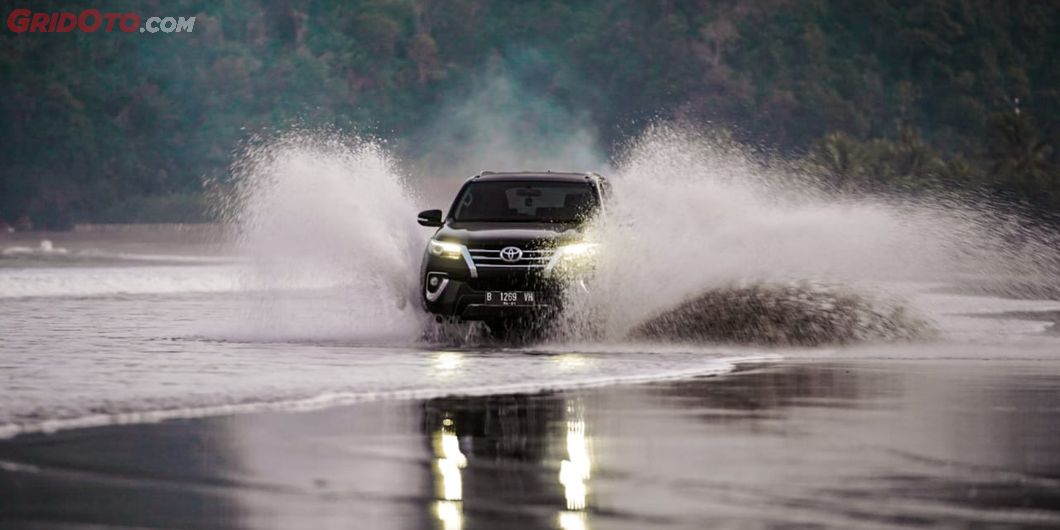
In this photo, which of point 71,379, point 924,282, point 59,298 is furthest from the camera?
point 924,282

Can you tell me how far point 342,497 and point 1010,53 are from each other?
139204mm

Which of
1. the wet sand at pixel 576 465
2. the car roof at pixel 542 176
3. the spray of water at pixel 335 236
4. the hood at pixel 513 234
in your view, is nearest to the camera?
the wet sand at pixel 576 465

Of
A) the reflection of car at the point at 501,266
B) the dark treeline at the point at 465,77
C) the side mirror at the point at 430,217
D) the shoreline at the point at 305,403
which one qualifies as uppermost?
the dark treeline at the point at 465,77

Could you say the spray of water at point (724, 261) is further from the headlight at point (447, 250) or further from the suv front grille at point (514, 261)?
the headlight at point (447, 250)

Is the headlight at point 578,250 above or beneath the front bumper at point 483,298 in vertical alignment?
above

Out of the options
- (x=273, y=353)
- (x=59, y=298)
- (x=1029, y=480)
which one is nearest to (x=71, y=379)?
(x=273, y=353)

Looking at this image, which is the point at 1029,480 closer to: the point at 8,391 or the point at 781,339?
the point at 8,391

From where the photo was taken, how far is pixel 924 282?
52.1m

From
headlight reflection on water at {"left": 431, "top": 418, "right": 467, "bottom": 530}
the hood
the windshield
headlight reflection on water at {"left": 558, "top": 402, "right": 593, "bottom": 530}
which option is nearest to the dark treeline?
the windshield

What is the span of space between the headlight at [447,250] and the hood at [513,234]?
54 mm

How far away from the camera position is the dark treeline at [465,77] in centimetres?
13325

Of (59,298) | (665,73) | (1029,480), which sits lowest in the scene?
(1029,480)

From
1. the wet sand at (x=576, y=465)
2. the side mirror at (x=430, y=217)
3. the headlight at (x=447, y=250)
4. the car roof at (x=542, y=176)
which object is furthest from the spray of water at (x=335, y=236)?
the wet sand at (x=576, y=465)

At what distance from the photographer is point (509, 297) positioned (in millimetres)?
22234
